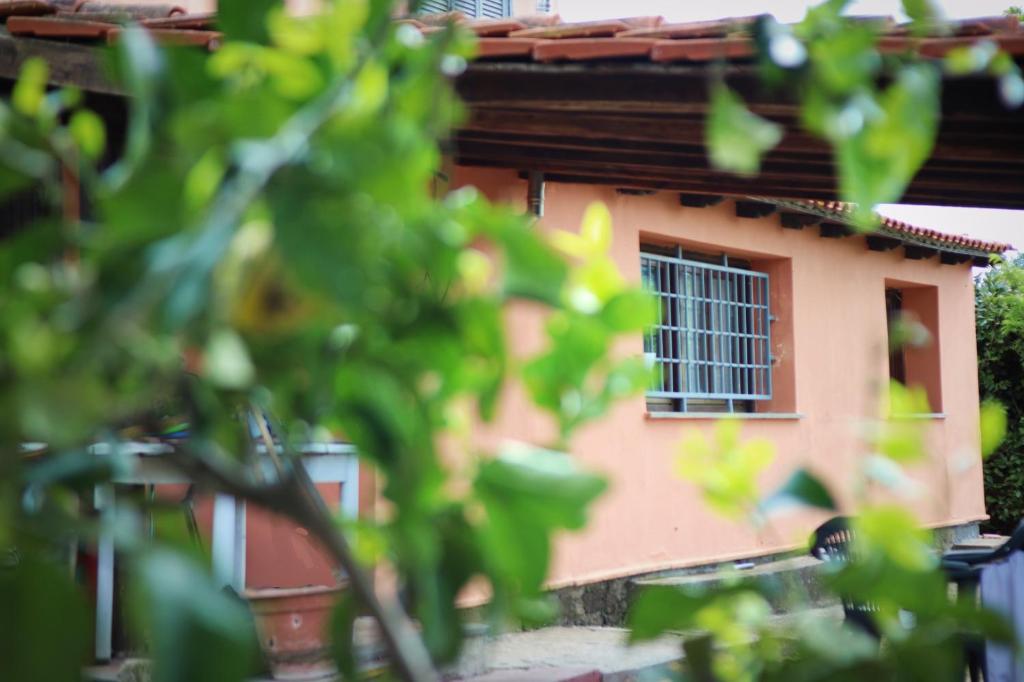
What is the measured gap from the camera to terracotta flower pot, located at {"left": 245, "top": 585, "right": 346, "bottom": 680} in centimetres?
416

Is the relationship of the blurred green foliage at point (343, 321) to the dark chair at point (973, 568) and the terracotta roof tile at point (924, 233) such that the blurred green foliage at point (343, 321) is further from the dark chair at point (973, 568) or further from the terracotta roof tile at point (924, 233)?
the terracotta roof tile at point (924, 233)

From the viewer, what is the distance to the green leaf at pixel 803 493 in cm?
58

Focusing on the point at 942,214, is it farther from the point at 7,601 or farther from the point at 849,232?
the point at 7,601

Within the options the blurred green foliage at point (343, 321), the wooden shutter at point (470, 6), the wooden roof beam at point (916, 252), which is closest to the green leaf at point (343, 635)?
the blurred green foliage at point (343, 321)

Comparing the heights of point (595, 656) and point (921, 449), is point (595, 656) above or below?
below

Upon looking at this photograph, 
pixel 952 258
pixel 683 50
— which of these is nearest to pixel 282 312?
pixel 683 50

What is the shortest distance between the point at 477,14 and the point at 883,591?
10.7 meters

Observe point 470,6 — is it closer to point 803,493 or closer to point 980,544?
point 980,544

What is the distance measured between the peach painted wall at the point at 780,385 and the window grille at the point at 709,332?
18 cm

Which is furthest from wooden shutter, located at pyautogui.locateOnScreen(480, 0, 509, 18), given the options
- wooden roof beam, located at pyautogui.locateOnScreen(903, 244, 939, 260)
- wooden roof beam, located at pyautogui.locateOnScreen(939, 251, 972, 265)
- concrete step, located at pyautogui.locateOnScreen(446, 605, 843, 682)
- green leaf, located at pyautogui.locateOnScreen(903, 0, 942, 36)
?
green leaf, located at pyautogui.locateOnScreen(903, 0, 942, 36)

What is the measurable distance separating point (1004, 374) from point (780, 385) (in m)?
6.88

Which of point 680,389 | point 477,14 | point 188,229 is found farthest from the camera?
point 477,14

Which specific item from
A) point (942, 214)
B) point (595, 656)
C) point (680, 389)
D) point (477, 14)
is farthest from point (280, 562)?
point (942, 214)

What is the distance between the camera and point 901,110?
0.55 metres
